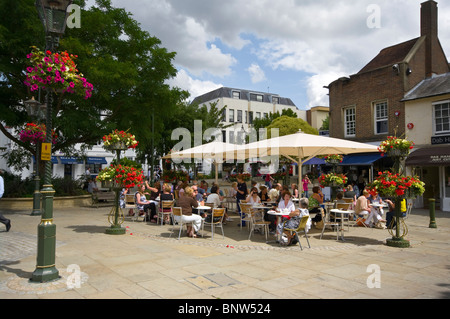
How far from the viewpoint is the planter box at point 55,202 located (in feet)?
51.0

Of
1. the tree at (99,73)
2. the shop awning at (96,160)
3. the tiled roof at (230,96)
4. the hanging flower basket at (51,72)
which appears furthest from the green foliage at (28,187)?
the tiled roof at (230,96)

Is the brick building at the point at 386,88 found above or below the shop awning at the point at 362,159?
above

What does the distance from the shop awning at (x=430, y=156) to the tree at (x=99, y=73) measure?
12.3 metres

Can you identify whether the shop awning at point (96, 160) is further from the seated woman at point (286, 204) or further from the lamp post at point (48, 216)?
the lamp post at point (48, 216)

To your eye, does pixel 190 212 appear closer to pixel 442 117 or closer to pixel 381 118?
pixel 442 117

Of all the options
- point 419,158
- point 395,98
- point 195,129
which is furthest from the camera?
point 195,129

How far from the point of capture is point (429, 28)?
20.6 metres

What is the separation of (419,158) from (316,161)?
7.16 metres

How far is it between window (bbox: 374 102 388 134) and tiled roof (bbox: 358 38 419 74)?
348 cm

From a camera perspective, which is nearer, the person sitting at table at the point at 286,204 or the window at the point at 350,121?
the person sitting at table at the point at 286,204

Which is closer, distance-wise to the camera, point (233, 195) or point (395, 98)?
point (233, 195)
